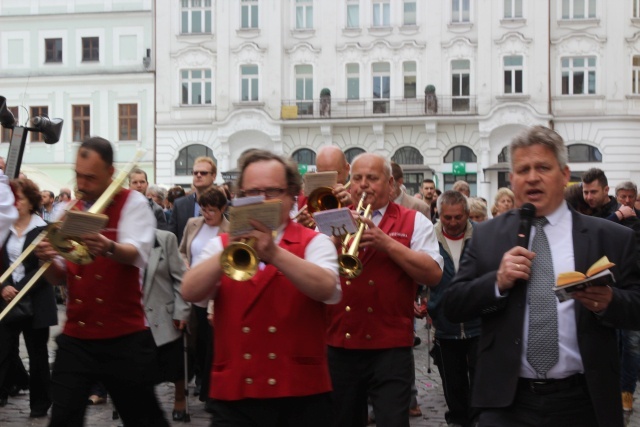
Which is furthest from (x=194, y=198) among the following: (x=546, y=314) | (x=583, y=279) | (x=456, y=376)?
(x=583, y=279)

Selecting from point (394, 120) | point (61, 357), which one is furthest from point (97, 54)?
point (61, 357)

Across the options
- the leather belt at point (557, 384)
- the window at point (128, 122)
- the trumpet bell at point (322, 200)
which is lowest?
the leather belt at point (557, 384)

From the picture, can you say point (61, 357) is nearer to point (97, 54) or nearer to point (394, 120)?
point (394, 120)

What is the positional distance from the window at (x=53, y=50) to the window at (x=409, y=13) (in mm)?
16542

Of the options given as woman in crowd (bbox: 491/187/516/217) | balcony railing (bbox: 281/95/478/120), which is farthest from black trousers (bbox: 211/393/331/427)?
balcony railing (bbox: 281/95/478/120)

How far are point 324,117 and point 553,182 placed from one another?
36.6 m

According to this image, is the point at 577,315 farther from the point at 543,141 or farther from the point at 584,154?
the point at 584,154

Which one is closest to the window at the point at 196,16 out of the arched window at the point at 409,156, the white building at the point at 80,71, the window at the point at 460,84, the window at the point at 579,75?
the white building at the point at 80,71

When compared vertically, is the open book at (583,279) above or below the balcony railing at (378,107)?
below

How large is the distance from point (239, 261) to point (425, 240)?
2.39 metres

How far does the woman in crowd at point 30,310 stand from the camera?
848 cm

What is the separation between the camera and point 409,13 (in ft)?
134

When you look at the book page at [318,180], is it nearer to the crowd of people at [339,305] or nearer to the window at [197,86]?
the crowd of people at [339,305]

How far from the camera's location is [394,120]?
132 ft
